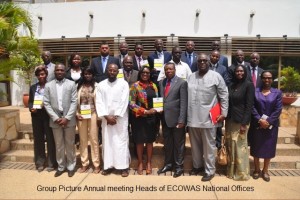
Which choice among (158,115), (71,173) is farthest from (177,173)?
(71,173)

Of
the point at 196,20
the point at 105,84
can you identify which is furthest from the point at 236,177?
the point at 196,20

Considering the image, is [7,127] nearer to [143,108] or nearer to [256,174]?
[143,108]

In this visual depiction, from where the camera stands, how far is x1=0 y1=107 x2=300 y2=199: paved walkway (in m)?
3.88

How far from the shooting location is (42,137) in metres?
4.83

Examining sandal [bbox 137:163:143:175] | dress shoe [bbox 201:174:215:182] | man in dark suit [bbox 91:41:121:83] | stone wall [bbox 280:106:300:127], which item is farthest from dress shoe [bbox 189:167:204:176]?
stone wall [bbox 280:106:300:127]

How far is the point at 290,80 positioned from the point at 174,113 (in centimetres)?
707

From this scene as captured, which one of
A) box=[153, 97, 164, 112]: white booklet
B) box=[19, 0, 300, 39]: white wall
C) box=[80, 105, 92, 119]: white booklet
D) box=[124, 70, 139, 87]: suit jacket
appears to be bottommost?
box=[80, 105, 92, 119]: white booklet

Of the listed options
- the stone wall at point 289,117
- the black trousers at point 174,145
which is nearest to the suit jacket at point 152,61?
the black trousers at point 174,145

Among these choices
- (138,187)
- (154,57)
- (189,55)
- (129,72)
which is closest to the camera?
(138,187)

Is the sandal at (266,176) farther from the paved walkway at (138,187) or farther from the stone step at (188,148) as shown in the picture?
the stone step at (188,148)

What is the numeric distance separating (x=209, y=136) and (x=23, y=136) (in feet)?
13.8

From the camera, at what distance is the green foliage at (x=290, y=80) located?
946 cm

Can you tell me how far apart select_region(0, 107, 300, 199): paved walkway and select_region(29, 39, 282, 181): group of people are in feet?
0.59

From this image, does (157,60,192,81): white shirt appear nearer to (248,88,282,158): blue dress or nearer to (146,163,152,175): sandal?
(248,88,282,158): blue dress
